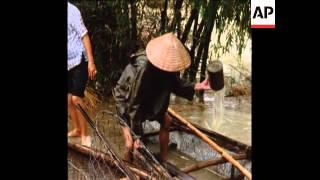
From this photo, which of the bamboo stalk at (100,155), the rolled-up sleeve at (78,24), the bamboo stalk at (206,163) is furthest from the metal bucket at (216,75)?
the rolled-up sleeve at (78,24)

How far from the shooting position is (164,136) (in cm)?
324

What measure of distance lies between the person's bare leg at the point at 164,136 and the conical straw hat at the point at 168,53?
0.28 m

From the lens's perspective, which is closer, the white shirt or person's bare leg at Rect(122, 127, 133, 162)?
the white shirt

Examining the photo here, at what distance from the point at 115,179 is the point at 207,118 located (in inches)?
24.2

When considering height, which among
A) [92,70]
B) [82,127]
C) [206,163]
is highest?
[92,70]

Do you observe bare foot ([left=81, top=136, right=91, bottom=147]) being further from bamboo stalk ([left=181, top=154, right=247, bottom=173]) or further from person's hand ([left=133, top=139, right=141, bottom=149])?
bamboo stalk ([left=181, top=154, right=247, bottom=173])

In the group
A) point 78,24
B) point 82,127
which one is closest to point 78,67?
point 78,24

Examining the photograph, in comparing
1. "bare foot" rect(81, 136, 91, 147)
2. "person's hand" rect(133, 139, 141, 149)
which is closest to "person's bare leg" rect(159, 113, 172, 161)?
"person's hand" rect(133, 139, 141, 149)

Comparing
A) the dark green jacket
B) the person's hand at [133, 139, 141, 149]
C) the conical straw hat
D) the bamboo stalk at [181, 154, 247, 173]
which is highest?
the conical straw hat

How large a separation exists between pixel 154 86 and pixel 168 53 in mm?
197

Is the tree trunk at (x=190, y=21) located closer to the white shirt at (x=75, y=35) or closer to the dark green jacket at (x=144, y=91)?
the dark green jacket at (x=144, y=91)

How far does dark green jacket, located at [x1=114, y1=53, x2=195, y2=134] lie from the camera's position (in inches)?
125

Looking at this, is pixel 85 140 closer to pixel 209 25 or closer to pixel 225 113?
pixel 225 113
